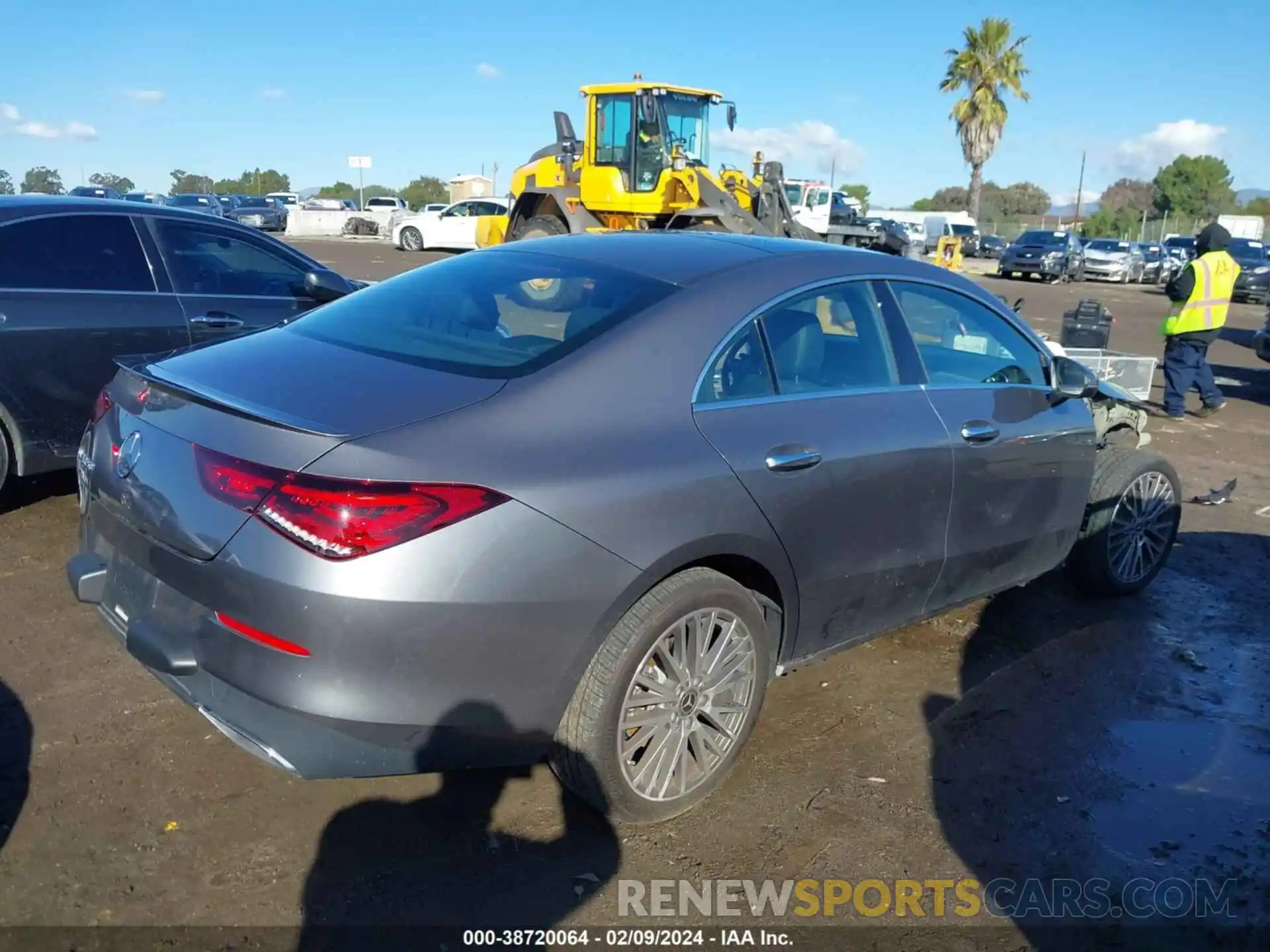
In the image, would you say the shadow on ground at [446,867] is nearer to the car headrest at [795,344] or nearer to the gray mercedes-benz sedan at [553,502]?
the gray mercedes-benz sedan at [553,502]

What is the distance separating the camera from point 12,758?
3.18 m

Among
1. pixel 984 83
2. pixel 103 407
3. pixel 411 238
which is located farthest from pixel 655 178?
pixel 984 83

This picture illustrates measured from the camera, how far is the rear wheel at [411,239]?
30.9m

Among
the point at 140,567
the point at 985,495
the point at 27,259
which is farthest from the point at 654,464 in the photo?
the point at 27,259

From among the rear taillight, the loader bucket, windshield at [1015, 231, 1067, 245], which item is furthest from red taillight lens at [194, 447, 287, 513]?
windshield at [1015, 231, 1067, 245]

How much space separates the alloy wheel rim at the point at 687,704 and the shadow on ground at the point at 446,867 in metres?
0.25

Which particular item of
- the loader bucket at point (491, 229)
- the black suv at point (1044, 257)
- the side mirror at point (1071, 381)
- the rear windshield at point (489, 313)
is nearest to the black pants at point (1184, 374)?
the side mirror at point (1071, 381)

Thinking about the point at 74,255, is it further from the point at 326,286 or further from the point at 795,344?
the point at 795,344

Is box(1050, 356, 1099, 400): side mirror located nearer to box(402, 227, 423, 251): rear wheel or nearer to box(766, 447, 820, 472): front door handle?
box(766, 447, 820, 472): front door handle

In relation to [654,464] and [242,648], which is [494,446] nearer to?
[654,464]

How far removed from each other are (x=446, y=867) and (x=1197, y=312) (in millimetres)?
9044

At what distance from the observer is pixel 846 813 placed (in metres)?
3.18

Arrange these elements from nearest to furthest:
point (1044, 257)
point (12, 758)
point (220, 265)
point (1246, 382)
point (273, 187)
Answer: point (12, 758) → point (220, 265) → point (1246, 382) → point (1044, 257) → point (273, 187)

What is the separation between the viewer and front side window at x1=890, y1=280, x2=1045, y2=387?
151 inches
